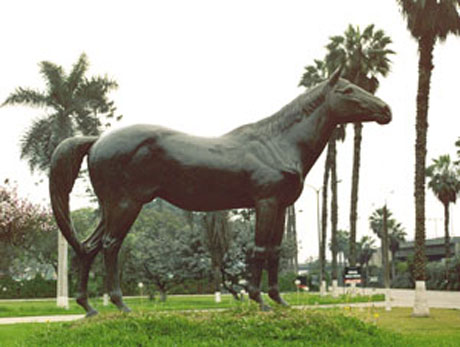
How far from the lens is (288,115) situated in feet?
23.9

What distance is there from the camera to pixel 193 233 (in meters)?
24.8

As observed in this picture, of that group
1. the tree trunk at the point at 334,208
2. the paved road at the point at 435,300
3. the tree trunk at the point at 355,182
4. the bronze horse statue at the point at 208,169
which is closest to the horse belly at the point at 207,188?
the bronze horse statue at the point at 208,169

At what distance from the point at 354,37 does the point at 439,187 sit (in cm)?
Result: 2620

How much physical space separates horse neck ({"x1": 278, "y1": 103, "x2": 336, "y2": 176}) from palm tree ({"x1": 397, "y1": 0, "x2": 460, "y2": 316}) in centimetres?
1391

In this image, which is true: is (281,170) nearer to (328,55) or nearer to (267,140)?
(267,140)

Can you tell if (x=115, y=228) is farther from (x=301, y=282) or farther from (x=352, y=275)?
(x=301, y=282)

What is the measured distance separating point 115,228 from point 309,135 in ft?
8.91

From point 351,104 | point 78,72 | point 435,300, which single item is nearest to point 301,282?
point 435,300

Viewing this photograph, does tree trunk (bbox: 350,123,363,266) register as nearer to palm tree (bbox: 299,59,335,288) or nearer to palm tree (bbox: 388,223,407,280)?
palm tree (bbox: 299,59,335,288)

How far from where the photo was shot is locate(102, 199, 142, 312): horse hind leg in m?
6.91

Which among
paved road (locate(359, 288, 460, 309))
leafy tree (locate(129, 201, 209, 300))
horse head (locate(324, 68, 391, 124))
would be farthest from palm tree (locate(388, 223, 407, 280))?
horse head (locate(324, 68, 391, 124))

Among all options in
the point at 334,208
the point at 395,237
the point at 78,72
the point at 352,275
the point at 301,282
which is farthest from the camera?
the point at 395,237

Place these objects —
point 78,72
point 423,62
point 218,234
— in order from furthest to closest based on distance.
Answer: point 78,72 → point 218,234 → point 423,62

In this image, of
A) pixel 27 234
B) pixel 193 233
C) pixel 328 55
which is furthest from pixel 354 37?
pixel 27 234
